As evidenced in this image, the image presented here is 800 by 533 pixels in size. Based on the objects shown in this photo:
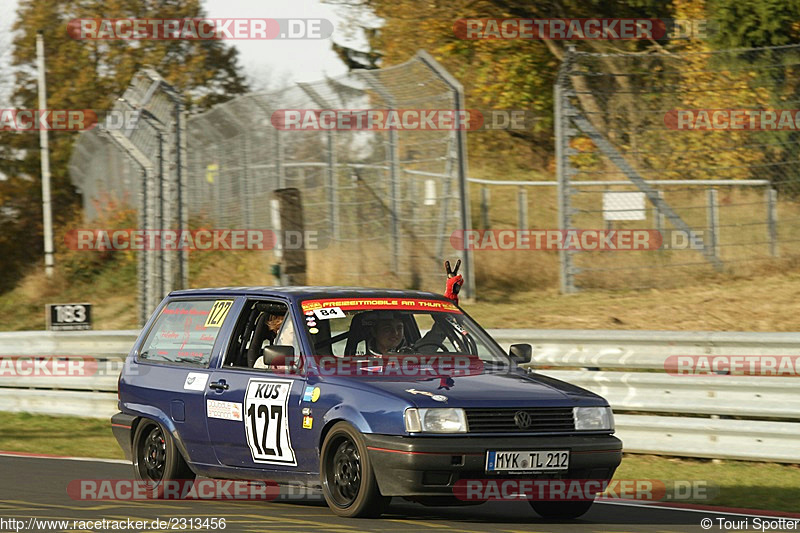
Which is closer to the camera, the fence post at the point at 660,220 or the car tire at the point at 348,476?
the car tire at the point at 348,476

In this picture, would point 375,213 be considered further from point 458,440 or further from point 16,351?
point 458,440

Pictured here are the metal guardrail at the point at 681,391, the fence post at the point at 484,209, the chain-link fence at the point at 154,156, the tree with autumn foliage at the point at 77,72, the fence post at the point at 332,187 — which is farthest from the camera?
the tree with autumn foliage at the point at 77,72

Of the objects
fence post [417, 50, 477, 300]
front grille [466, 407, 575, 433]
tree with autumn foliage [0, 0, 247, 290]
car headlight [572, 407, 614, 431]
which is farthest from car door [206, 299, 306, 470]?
tree with autumn foliage [0, 0, 247, 290]

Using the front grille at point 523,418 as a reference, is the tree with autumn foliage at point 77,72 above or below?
above

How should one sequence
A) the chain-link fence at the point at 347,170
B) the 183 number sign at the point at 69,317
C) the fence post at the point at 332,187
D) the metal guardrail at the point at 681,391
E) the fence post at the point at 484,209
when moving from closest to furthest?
the metal guardrail at the point at 681,391, the 183 number sign at the point at 69,317, the chain-link fence at the point at 347,170, the fence post at the point at 332,187, the fence post at the point at 484,209

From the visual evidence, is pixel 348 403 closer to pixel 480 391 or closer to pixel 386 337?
pixel 480 391

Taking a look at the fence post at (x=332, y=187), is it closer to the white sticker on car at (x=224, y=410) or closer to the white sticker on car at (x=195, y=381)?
the white sticker on car at (x=195, y=381)

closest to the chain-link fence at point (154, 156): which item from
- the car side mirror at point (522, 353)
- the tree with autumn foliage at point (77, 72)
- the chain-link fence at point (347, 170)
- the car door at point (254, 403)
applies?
the chain-link fence at point (347, 170)

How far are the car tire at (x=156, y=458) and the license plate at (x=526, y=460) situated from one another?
8.93 feet

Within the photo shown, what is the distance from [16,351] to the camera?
16703mm

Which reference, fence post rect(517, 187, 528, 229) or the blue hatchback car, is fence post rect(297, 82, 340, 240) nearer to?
fence post rect(517, 187, 528, 229)

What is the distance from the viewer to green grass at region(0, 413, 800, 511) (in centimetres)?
952

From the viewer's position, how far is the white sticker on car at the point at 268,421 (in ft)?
28.0

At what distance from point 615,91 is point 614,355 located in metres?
7.69
